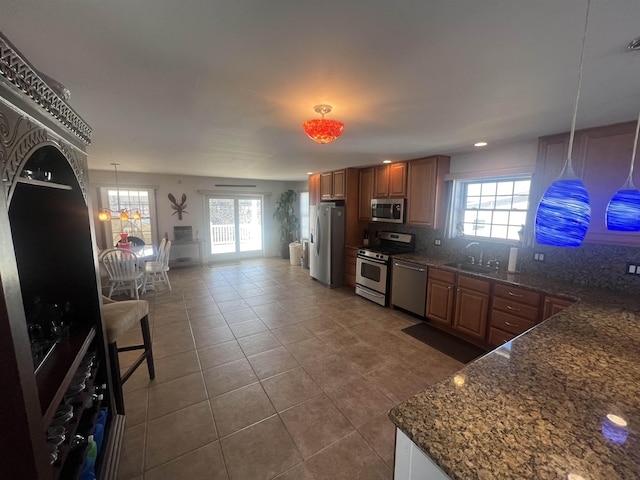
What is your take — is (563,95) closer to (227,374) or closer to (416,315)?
(416,315)

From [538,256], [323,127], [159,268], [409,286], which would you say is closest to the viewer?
[323,127]

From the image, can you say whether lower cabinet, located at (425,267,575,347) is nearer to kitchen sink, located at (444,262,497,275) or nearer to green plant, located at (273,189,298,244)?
kitchen sink, located at (444,262,497,275)

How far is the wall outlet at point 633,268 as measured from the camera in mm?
2295

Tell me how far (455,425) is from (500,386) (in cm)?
35

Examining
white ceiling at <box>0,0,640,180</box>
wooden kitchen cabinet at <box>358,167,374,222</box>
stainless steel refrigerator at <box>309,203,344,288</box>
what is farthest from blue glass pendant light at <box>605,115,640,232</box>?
stainless steel refrigerator at <box>309,203,344,288</box>

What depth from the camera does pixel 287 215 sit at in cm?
780

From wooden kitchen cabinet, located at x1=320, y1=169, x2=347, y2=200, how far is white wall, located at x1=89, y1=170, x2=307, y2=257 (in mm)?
2328

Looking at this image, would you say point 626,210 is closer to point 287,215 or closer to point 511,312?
point 511,312

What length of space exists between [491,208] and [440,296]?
1.35 m

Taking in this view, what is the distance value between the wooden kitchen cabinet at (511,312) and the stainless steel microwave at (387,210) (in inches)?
71.8

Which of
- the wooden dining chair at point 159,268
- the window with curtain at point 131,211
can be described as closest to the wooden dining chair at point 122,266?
the wooden dining chair at point 159,268

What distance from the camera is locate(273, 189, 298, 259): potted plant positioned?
7.72 meters

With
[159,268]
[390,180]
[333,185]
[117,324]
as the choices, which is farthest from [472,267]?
[159,268]

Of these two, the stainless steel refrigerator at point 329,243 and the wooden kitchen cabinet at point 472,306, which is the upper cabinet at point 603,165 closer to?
the wooden kitchen cabinet at point 472,306
